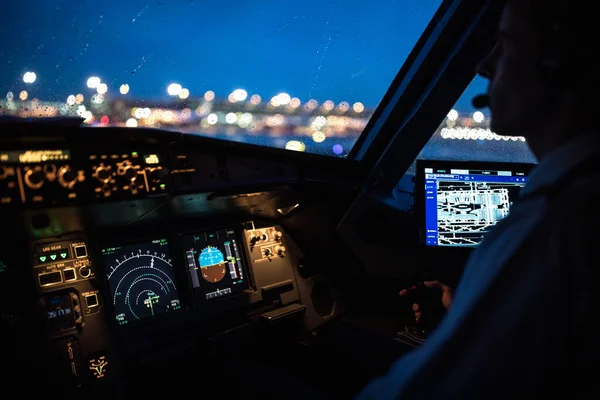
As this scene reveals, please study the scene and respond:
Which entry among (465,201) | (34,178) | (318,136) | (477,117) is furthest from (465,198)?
(34,178)

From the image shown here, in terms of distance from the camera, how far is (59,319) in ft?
5.76

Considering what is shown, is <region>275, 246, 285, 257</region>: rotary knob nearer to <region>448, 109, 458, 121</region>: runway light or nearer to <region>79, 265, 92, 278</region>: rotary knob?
<region>79, 265, 92, 278</region>: rotary knob

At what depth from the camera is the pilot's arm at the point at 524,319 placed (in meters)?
0.54

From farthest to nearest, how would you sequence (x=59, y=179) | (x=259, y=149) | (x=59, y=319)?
(x=259, y=149) → (x=59, y=319) → (x=59, y=179)

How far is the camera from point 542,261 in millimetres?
553

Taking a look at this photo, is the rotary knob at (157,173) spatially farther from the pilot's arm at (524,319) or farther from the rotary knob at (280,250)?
the pilot's arm at (524,319)

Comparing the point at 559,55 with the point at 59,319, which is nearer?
the point at 559,55

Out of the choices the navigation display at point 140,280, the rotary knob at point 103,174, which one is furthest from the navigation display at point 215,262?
the rotary knob at point 103,174

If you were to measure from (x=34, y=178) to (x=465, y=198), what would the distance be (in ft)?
5.44

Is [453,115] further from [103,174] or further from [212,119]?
[103,174]

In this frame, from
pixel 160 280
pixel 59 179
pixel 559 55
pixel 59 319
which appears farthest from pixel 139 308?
pixel 559 55

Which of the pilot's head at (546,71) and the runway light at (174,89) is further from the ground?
the runway light at (174,89)

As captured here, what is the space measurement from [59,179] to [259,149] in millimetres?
732

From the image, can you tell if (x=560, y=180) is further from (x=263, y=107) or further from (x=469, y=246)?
(x=263, y=107)
